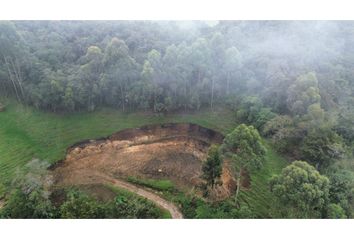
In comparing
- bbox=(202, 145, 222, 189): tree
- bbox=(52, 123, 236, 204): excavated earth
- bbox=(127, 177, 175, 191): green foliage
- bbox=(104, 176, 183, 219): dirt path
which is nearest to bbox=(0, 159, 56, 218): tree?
bbox=(52, 123, 236, 204): excavated earth

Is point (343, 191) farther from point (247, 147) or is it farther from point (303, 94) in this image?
point (303, 94)

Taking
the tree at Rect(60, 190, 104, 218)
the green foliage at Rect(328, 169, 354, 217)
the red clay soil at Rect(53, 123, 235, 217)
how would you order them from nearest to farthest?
the green foliage at Rect(328, 169, 354, 217), the tree at Rect(60, 190, 104, 218), the red clay soil at Rect(53, 123, 235, 217)

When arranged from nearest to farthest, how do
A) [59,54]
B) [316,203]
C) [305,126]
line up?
[316,203] < [305,126] < [59,54]

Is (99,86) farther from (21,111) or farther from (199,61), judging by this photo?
Answer: (199,61)

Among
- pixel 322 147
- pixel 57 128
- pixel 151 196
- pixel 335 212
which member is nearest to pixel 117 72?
pixel 57 128

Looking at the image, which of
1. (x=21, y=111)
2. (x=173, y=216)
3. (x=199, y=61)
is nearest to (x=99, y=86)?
(x=21, y=111)

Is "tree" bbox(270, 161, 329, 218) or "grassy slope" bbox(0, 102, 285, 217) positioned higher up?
"tree" bbox(270, 161, 329, 218)

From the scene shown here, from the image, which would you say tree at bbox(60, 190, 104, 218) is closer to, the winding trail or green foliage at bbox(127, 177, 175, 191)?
the winding trail
